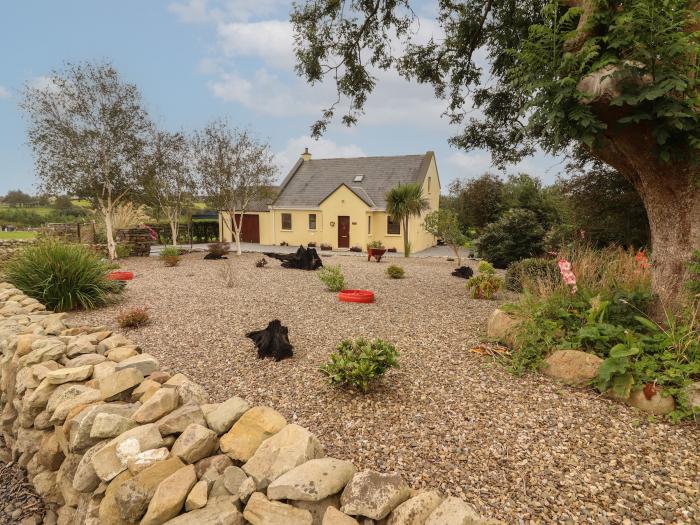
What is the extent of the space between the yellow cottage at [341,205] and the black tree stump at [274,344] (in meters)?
18.3

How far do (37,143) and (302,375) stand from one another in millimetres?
15791

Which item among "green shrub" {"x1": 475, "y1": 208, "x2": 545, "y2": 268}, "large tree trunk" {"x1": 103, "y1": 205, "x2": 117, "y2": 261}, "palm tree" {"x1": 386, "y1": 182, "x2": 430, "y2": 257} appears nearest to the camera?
"green shrub" {"x1": 475, "y1": 208, "x2": 545, "y2": 268}

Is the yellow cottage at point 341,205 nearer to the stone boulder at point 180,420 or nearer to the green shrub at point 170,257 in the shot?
the green shrub at point 170,257

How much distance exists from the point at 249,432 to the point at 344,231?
873 inches

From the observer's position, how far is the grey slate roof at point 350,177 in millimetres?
24156

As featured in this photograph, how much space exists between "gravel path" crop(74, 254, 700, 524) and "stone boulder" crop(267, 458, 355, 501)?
1.99ft

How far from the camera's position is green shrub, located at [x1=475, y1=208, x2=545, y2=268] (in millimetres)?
14484

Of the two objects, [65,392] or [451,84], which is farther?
[451,84]

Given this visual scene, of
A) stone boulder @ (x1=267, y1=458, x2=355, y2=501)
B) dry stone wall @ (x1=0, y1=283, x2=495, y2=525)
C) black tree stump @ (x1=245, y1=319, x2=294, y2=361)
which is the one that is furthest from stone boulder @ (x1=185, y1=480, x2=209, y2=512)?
black tree stump @ (x1=245, y1=319, x2=294, y2=361)

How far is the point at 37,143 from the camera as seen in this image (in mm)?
14094

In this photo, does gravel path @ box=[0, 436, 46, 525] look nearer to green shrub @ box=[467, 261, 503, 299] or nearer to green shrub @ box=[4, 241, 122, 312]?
green shrub @ box=[4, 241, 122, 312]

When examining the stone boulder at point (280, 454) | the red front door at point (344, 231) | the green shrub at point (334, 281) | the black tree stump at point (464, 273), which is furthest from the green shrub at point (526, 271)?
the red front door at point (344, 231)

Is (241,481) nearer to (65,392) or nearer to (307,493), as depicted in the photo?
(307,493)

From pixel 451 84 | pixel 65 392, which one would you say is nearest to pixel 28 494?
pixel 65 392
